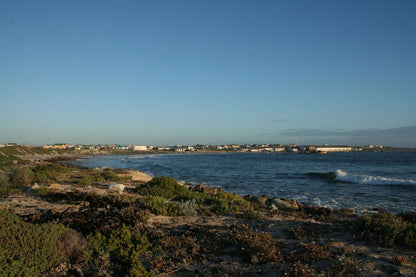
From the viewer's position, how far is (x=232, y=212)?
10.2 m

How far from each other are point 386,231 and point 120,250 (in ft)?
20.1

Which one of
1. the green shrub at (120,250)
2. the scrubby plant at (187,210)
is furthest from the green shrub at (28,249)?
the scrubby plant at (187,210)

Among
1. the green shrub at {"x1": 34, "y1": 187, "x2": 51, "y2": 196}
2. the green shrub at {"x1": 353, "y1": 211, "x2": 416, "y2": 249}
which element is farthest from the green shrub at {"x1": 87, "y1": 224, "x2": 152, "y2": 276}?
the green shrub at {"x1": 34, "y1": 187, "x2": 51, "y2": 196}

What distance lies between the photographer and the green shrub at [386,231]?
20.7 feet

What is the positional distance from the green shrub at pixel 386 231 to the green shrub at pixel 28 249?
22.6 feet

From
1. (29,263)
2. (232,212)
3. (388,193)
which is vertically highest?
(29,263)

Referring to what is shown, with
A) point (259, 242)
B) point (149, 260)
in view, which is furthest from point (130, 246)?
point (259, 242)

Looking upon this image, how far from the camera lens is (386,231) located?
6.64 m

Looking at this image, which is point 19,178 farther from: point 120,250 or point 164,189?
point 120,250

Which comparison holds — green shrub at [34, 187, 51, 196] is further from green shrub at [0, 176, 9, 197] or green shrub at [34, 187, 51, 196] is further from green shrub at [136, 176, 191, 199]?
green shrub at [136, 176, 191, 199]

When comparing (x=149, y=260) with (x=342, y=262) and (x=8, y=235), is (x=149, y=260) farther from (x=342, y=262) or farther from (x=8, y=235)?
(x=342, y=262)

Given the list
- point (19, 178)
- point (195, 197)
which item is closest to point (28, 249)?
point (195, 197)

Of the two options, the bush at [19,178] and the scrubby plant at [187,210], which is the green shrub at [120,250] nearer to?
the scrubby plant at [187,210]

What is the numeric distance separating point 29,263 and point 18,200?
836 cm
